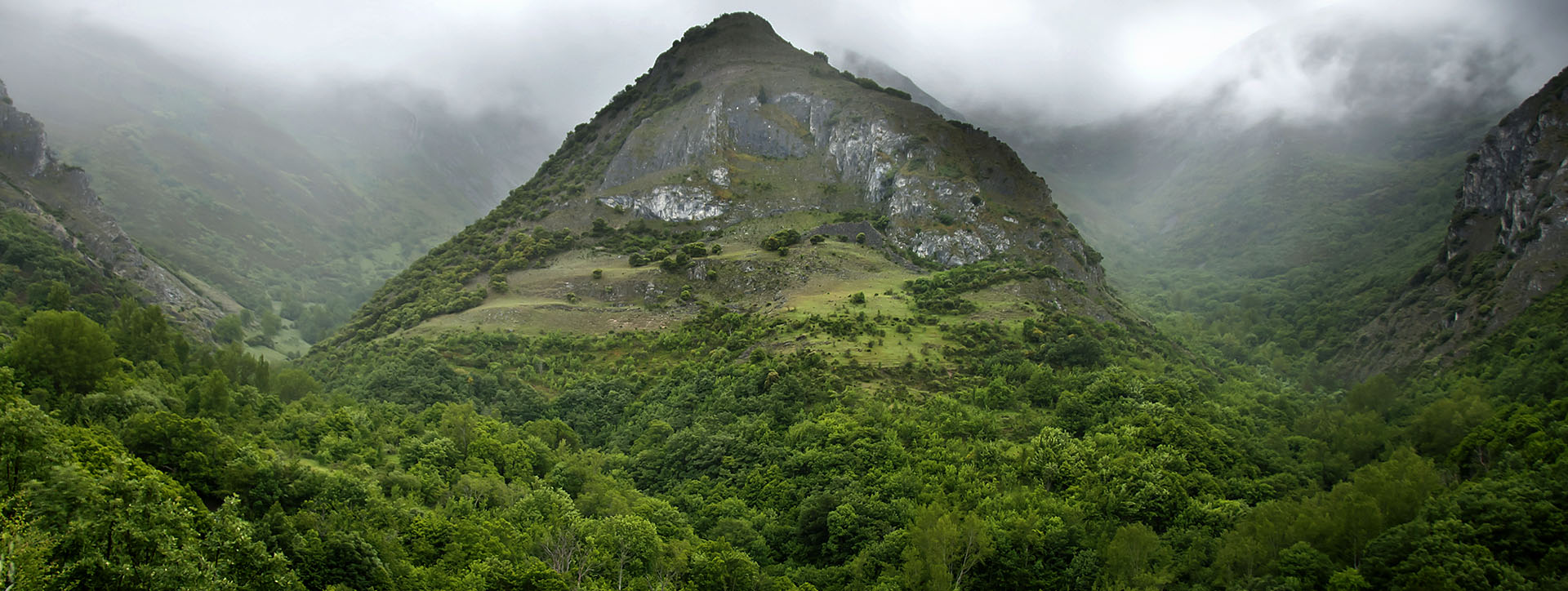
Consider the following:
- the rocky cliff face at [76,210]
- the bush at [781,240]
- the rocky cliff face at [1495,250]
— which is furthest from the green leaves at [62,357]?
the rocky cliff face at [1495,250]

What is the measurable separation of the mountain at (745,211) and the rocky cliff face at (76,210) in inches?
1477

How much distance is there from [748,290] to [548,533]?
73248mm

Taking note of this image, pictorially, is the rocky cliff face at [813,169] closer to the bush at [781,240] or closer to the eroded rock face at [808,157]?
the eroded rock face at [808,157]

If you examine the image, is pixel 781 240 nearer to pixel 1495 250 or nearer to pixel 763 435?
pixel 763 435

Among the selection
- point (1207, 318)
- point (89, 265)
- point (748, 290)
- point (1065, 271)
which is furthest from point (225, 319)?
point (1207, 318)

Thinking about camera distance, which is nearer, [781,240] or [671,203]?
[781,240]

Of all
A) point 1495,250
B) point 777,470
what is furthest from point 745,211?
point 1495,250

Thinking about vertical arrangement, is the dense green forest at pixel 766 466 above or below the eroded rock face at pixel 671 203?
below

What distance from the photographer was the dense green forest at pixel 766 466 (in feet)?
142

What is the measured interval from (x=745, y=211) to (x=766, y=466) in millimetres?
89397

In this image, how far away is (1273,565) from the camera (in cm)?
4909

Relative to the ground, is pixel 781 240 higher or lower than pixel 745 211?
lower

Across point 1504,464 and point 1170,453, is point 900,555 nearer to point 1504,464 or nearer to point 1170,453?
point 1170,453

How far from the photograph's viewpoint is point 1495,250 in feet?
390
